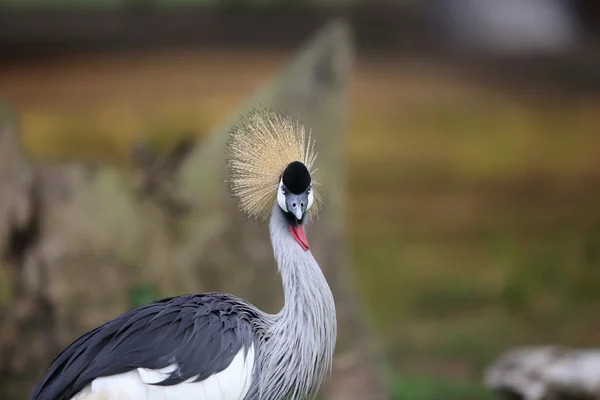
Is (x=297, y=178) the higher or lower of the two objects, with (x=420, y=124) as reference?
lower

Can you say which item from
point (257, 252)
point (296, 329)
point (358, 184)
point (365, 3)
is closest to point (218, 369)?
point (296, 329)

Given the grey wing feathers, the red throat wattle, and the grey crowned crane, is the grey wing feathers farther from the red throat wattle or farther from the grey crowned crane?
the red throat wattle

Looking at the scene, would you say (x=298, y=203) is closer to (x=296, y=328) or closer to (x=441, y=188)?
(x=296, y=328)

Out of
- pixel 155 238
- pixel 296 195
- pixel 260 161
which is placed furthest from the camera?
pixel 155 238

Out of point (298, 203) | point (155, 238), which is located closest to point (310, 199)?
point (298, 203)

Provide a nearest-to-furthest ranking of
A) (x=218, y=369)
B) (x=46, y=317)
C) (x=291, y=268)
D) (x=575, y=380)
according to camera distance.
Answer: (x=218, y=369), (x=291, y=268), (x=575, y=380), (x=46, y=317)

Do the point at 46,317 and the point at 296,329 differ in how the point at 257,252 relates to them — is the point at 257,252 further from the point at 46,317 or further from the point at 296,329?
the point at 296,329

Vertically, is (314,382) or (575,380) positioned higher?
(575,380)

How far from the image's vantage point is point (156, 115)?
3.31 metres

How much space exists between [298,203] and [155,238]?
1456mm

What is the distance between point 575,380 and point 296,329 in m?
1.30

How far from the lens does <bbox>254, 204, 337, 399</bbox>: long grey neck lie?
6.61 feet

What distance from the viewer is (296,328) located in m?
2.02

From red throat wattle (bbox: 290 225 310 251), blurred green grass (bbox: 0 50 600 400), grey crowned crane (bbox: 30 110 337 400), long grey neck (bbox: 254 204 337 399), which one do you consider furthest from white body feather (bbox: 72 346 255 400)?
blurred green grass (bbox: 0 50 600 400)
